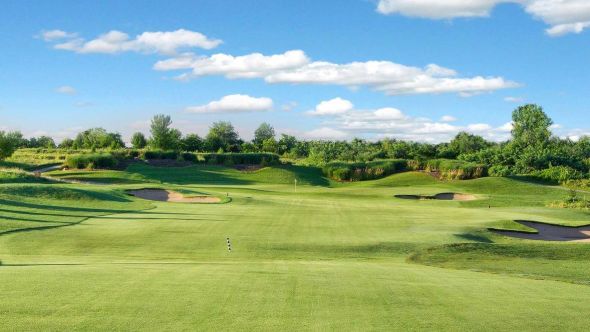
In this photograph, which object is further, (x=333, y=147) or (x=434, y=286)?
(x=333, y=147)

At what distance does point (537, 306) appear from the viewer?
11.1 meters

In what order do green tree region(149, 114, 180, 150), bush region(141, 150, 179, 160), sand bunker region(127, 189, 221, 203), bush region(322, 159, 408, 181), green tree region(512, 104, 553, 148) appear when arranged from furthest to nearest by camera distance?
green tree region(512, 104, 553, 148), green tree region(149, 114, 180, 150), bush region(141, 150, 179, 160), bush region(322, 159, 408, 181), sand bunker region(127, 189, 221, 203)

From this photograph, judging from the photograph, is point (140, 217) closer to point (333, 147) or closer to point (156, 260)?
point (156, 260)

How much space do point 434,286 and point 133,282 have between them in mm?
6518

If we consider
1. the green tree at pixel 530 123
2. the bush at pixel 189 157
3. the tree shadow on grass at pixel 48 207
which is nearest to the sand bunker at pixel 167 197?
the tree shadow on grass at pixel 48 207

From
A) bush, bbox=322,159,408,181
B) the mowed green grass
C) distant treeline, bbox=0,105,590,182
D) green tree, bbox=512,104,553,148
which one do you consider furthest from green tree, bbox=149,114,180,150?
green tree, bbox=512,104,553,148

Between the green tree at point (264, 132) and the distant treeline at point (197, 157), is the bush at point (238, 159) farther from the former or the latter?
the green tree at point (264, 132)

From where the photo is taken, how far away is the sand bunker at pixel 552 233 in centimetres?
2840

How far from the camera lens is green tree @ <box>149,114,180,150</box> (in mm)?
95625

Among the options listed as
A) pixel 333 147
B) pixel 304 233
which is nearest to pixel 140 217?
pixel 304 233

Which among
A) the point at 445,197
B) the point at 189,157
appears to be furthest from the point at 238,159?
the point at 445,197

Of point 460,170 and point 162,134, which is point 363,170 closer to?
point 460,170

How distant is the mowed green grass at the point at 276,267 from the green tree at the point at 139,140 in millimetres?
66429

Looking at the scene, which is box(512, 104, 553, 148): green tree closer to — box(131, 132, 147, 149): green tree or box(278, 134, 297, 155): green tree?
box(278, 134, 297, 155): green tree
